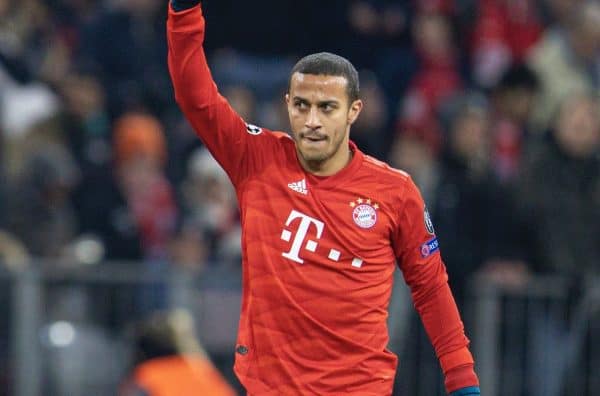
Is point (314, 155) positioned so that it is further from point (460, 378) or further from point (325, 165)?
point (460, 378)

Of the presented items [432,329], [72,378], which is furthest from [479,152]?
[432,329]

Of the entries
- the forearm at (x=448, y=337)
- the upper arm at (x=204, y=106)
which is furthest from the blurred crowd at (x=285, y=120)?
the upper arm at (x=204, y=106)

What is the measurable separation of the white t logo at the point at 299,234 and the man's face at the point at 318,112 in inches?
9.7

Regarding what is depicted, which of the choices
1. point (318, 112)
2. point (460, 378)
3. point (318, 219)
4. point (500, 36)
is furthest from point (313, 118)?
point (500, 36)

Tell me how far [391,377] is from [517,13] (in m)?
8.16

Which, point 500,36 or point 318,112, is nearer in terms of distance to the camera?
point 318,112

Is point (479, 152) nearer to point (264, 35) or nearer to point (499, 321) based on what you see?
point (499, 321)

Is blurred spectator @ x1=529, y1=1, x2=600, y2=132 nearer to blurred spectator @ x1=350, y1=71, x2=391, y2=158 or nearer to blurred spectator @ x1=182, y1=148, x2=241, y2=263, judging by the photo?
blurred spectator @ x1=350, y1=71, x2=391, y2=158

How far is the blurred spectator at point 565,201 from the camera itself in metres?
11.2

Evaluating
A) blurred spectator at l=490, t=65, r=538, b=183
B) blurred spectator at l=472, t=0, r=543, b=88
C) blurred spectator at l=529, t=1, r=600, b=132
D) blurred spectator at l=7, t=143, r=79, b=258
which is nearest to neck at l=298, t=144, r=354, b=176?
blurred spectator at l=7, t=143, r=79, b=258

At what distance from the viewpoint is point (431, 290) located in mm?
6566

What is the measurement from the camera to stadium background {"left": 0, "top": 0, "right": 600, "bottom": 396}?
10742 millimetres

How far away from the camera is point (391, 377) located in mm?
6543

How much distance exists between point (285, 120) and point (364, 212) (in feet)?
20.4
